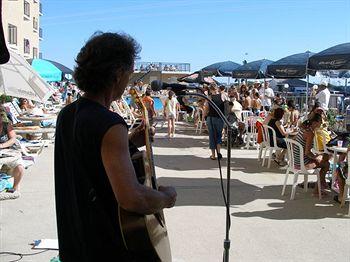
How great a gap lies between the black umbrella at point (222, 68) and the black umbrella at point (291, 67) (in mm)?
8332

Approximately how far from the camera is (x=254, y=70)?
59.1 ft

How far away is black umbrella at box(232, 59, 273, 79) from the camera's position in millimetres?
17773

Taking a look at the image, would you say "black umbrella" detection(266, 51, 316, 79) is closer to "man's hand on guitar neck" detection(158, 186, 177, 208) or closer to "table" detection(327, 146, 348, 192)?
"table" detection(327, 146, 348, 192)

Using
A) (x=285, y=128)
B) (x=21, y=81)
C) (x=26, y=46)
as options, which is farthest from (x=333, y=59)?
(x=26, y=46)

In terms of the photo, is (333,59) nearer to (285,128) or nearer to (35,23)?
(285,128)

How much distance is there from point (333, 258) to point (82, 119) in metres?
3.51

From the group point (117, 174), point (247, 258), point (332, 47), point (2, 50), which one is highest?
point (332, 47)

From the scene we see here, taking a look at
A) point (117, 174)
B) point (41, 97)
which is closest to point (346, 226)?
point (117, 174)

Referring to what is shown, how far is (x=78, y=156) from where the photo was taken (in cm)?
181

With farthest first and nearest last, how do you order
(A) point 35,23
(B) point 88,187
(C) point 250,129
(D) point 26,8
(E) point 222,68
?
(A) point 35,23 < (D) point 26,8 < (E) point 222,68 < (C) point 250,129 < (B) point 88,187

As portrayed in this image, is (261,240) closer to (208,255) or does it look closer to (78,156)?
(208,255)

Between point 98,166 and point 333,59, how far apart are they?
7386 mm

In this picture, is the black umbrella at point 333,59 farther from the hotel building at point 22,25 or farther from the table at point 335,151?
the hotel building at point 22,25

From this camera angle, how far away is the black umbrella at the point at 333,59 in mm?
8039
